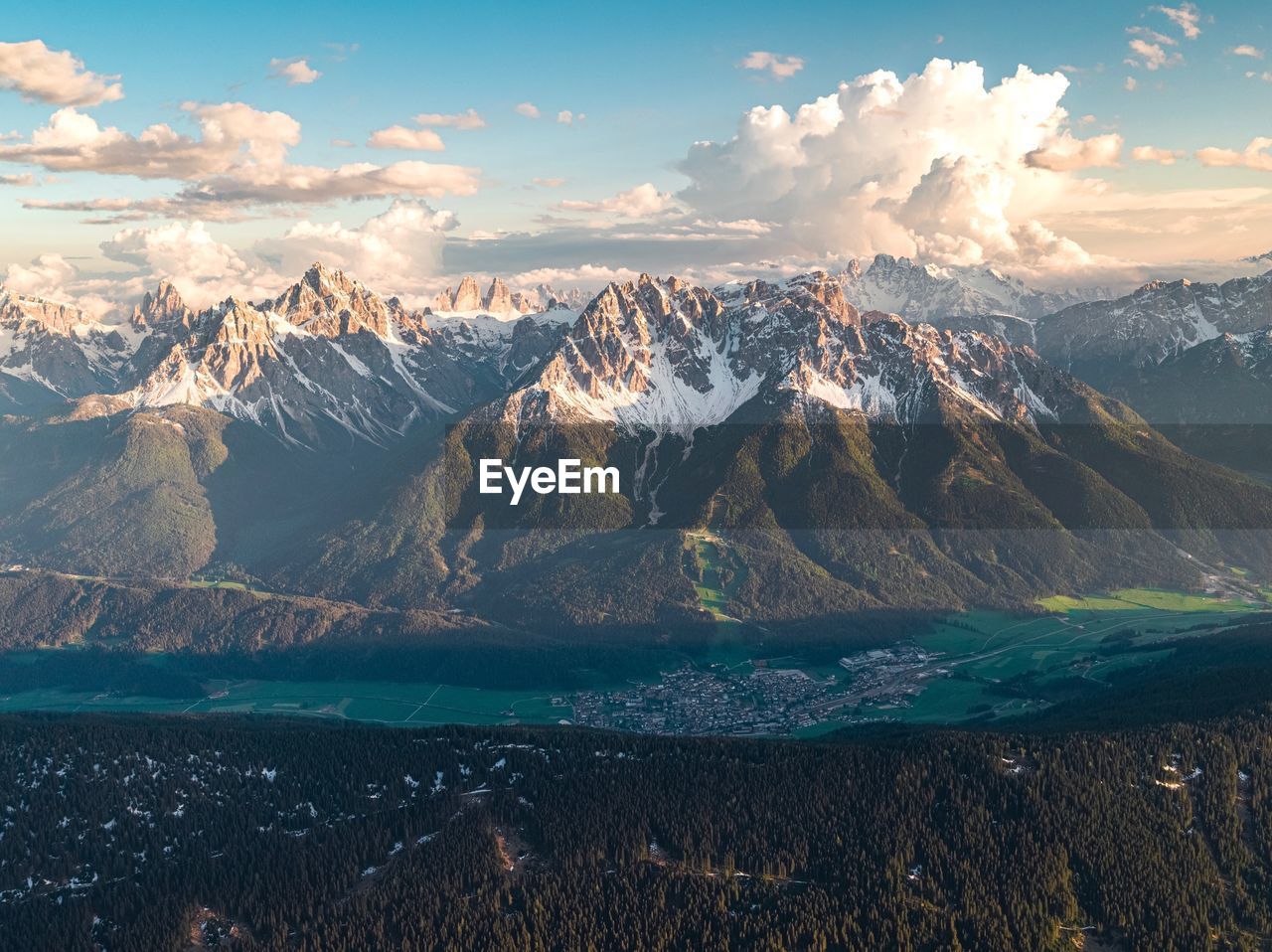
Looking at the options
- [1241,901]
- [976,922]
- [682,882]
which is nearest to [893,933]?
[976,922]

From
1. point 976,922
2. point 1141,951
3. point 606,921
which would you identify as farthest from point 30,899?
point 1141,951

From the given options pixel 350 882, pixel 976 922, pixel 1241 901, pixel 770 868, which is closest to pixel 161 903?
pixel 350 882

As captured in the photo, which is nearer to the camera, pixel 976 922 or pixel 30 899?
pixel 976 922

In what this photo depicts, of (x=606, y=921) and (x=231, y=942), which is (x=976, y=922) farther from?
(x=231, y=942)

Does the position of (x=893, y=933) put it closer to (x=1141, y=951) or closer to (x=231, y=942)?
(x=1141, y=951)

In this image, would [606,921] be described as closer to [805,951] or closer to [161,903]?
[805,951]

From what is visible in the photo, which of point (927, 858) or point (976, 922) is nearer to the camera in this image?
point (976, 922)

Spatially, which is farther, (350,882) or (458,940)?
(350,882)
